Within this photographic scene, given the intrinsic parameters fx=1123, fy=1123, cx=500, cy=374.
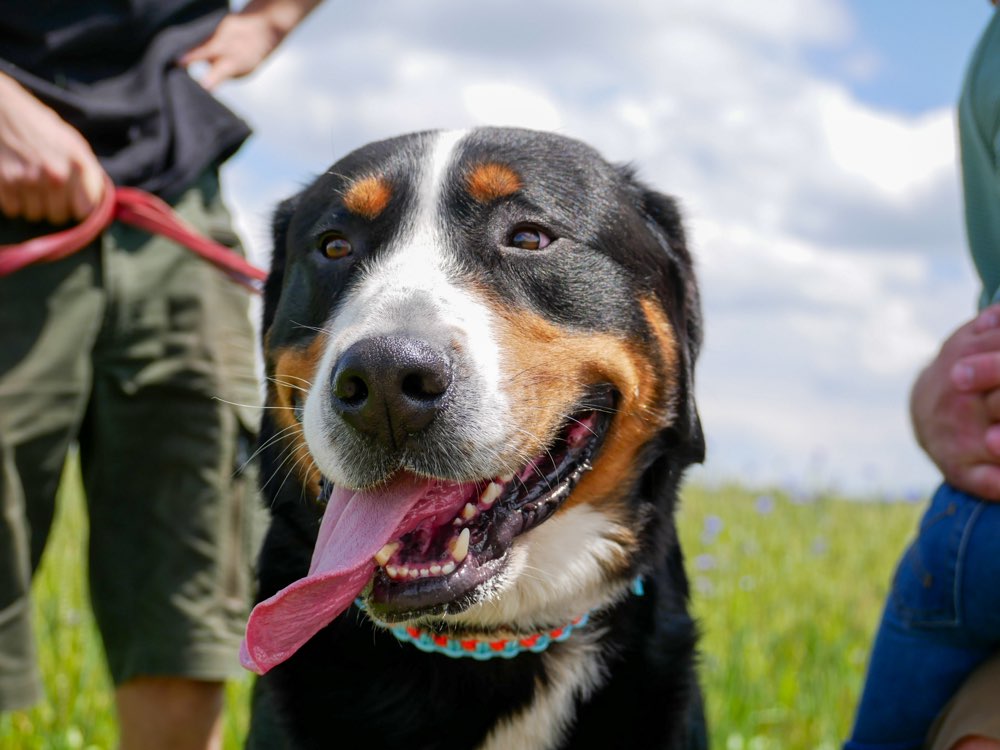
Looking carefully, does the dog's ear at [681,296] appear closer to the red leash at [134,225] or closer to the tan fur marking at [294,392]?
the tan fur marking at [294,392]

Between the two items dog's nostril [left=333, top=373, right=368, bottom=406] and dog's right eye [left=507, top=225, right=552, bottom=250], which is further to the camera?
dog's right eye [left=507, top=225, right=552, bottom=250]

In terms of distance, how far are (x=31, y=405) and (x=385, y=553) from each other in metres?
1.23

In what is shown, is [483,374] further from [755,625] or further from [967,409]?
[755,625]

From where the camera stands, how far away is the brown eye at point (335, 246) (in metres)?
2.64

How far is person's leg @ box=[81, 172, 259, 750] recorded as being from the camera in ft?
10.2

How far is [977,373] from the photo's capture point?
7.20 ft

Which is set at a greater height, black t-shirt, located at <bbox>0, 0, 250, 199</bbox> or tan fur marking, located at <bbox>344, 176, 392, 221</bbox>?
tan fur marking, located at <bbox>344, 176, 392, 221</bbox>

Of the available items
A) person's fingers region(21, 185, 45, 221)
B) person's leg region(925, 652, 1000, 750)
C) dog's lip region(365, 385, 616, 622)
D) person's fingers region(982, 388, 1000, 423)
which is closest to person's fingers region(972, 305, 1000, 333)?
person's fingers region(982, 388, 1000, 423)

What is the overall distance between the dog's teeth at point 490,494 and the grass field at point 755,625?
28.6 inches

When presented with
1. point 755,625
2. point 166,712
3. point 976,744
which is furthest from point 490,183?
point 755,625

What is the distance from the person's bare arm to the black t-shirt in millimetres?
74

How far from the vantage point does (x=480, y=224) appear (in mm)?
2537

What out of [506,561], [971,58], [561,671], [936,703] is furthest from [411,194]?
[936,703]

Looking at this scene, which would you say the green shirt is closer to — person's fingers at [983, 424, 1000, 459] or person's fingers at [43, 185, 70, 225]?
person's fingers at [983, 424, 1000, 459]
